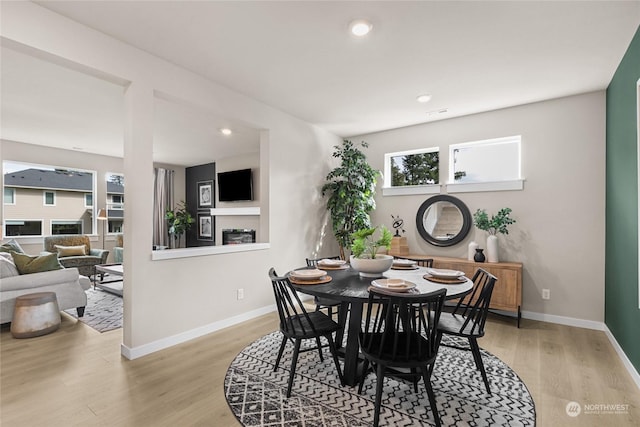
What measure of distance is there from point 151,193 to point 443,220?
366 cm

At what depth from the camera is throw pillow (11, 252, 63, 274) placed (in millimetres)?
3471

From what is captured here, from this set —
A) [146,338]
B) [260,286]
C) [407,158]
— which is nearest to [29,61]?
[146,338]

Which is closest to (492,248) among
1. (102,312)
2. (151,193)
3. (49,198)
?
(151,193)

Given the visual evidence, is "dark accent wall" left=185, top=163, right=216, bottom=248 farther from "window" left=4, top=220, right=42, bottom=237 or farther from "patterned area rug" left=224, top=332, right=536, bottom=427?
"patterned area rug" left=224, top=332, right=536, bottom=427

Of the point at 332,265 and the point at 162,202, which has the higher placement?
the point at 162,202

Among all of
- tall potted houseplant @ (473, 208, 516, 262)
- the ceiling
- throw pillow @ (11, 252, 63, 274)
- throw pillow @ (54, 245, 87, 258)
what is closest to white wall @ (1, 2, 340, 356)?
the ceiling

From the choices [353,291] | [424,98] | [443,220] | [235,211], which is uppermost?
[424,98]

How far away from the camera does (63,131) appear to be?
504 centimetres

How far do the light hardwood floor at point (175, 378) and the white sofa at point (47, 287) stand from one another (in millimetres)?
355

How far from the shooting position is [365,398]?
2.05m

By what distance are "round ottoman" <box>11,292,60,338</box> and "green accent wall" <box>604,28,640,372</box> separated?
17.4 feet

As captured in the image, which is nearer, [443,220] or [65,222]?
[443,220]

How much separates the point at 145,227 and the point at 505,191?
4112mm

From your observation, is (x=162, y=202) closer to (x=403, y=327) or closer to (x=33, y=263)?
(x=33, y=263)
